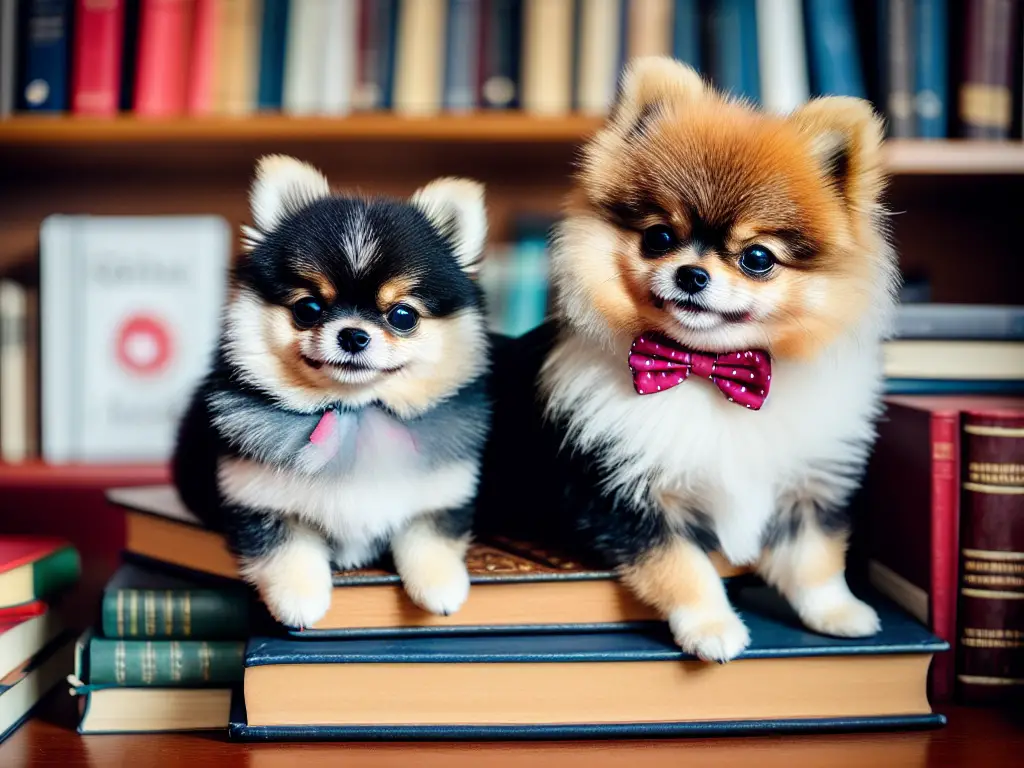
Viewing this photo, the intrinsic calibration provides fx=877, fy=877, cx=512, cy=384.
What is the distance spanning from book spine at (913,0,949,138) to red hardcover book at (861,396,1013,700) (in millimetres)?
463

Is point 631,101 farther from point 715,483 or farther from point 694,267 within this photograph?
point 715,483

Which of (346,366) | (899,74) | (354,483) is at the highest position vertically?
(899,74)

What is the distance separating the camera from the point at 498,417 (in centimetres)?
95

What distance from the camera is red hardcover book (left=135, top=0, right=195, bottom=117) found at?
1.29 m

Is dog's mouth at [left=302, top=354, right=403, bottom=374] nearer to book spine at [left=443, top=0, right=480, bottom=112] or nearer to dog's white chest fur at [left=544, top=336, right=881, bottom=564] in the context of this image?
dog's white chest fur at [left=544, top=336, right=881, bottom=564]

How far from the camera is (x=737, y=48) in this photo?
1.28m

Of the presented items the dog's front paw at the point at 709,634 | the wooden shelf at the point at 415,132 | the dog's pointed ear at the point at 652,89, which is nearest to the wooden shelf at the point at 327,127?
the wooden shelf at the point at 415,132

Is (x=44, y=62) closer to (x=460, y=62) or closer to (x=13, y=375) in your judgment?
(x=13, y=375)

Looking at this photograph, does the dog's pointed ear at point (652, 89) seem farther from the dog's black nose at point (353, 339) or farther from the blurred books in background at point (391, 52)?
the blurred books in background at point (391, 52)

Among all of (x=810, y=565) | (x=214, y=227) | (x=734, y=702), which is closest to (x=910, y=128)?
(x=810, y=565)

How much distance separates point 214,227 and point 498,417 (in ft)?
2.23

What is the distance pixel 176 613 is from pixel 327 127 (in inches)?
28.4

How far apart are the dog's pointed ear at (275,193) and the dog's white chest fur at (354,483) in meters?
0.20

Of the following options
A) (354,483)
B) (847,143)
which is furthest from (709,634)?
(847,143)
